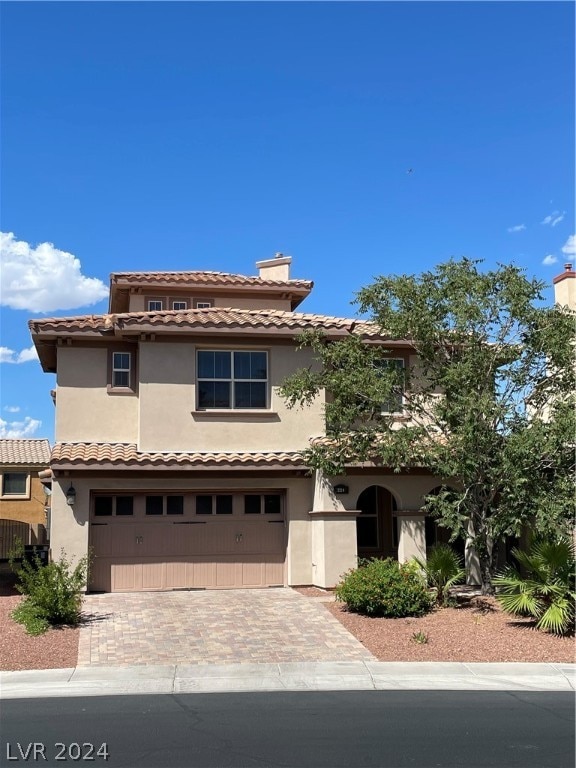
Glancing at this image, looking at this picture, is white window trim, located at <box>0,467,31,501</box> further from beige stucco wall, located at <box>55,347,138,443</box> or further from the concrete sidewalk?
the concrete sidewalk

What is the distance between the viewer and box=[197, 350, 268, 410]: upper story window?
2028 cm

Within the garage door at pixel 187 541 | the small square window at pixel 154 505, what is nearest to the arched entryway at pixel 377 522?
the garage door at pixel 187 541

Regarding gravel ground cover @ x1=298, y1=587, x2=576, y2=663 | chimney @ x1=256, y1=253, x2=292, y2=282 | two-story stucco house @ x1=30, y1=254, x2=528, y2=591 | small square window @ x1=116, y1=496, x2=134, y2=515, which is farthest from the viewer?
chimney @ x1=256, y1=253, x2=292, y2=282

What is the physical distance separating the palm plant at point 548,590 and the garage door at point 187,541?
686 centimetres

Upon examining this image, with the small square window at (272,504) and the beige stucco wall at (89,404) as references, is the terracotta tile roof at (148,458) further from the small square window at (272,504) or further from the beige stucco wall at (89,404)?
the small square window at (272,504)

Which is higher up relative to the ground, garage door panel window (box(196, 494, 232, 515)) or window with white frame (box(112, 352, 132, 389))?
window with white frame (box(112, 352, 132, 389))

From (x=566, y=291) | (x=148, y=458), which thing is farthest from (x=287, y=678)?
(x=566, y=291)

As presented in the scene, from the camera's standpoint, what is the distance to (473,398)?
51.1 feet

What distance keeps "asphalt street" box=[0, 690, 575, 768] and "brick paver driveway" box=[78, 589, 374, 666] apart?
7.07ft

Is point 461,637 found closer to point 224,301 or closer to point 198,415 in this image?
point 198,415

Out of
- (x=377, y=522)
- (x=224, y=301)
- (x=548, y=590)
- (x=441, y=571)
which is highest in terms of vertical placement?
(x=224, y=301)

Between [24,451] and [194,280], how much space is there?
57.5 feet

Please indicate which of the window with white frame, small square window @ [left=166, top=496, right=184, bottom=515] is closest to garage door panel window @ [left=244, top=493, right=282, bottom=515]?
small square window @ [left=166, top=496, right=184, bottom=515]

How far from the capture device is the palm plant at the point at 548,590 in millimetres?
14031
